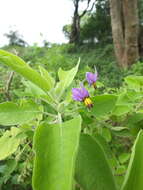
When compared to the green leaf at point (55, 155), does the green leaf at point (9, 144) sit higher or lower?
lower

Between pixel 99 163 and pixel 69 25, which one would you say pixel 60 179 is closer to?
pixel 99 163

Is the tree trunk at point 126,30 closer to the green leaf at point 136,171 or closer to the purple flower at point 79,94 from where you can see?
the purple flower at point 79,94

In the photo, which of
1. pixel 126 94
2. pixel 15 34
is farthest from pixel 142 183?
pixel 15 34

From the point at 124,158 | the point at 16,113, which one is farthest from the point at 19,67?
the point at 124,158

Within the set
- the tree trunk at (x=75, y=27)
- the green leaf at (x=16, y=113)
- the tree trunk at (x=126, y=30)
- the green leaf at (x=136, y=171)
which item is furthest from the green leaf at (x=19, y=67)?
the tree trunk at (x=75, y=27)

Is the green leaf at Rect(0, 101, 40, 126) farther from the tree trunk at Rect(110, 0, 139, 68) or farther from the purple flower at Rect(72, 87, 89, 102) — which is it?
the tree trunk at Rect(110, 0, 139, 68)

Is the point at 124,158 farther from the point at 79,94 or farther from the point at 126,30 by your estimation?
the point at 126,30
